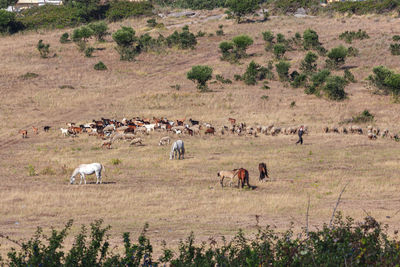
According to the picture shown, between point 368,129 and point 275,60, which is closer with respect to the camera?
point 368,129

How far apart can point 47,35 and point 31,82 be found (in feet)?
94.8

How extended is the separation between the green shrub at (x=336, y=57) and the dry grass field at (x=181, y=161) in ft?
7.27

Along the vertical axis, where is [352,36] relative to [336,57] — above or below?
above

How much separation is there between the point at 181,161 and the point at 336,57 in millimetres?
36071

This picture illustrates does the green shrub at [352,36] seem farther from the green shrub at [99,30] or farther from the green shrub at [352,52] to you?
the green shrub at [99,30]

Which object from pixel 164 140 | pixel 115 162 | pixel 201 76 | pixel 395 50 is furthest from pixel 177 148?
pixel 395 50

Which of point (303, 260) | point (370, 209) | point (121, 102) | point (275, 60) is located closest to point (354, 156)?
point (370, 209)

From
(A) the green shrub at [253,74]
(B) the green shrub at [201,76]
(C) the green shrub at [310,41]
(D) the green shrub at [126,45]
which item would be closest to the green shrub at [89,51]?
(D) the green shrub at [126,45]

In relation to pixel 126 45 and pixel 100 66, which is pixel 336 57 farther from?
pixel 126 45

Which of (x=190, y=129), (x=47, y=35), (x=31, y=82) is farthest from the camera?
(x=47, y=35)

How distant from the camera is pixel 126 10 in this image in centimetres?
10388

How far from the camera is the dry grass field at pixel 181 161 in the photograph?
63.8ft

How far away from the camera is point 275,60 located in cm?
6562

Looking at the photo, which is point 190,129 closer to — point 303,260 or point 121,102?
point 121,102
